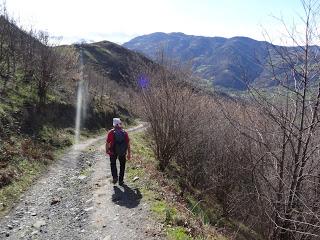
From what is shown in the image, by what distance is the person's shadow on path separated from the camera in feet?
36.5

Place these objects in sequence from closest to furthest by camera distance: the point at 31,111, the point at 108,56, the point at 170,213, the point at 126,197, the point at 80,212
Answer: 1. the point at 170,213
2. the point at 80,212
3. the point at 126,197
4. the point at 31,111
5. the point at 108,56

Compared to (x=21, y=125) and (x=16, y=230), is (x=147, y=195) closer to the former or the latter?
(x=16, y=230)

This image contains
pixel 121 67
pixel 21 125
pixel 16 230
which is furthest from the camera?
pixel 121 67

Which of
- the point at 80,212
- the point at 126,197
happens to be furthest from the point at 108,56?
the point at 80,212

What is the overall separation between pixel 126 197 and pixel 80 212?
4.84 feet

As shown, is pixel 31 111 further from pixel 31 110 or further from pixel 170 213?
pixel 170 213

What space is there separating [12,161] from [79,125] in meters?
16.7

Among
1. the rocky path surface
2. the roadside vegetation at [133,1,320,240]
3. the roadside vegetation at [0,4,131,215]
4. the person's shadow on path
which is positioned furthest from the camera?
the roadside vegetation at [0,4,131,215]

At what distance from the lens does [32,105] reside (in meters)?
26.4

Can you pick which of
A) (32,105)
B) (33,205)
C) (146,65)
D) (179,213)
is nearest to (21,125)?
(32,105)

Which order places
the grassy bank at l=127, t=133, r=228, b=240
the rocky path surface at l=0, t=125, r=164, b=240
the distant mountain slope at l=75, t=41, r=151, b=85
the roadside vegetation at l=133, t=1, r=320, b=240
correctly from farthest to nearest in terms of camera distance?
1. the distant mountain slope at l=75, t=41, r=151, b=85
2. the rocky path surface at l=0, t=125, r=164, b=240
3. the grassy bank at l=127, t=133, r=228, b=240
4. the roadside vegetation at l=133, t=1, r=320, b=240

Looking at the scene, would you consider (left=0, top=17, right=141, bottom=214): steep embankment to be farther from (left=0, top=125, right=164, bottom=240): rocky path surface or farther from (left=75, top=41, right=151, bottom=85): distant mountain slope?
(left=75, top=41, right=151, bottom=85): distant mountain slope

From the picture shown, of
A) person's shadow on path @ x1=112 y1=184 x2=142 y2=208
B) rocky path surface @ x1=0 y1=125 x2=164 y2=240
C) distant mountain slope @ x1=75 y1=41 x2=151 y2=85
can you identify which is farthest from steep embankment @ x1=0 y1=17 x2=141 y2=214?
distant mountain slope @ x1=75 y1=41 x2=151 y2=85

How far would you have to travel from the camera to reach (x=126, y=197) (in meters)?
11.7
